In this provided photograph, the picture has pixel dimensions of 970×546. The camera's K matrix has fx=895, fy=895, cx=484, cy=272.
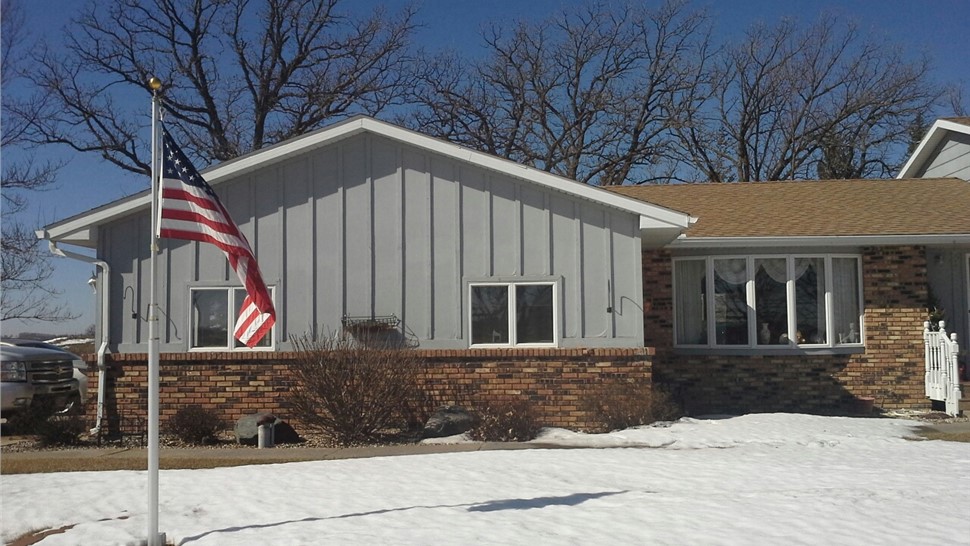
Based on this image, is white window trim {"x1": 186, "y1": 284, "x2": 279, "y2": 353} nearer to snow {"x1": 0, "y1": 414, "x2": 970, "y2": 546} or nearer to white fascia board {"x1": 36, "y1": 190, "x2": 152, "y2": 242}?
white fascia board {"x1": 36, "y1": 190, "x2": 152, "y2": 242}

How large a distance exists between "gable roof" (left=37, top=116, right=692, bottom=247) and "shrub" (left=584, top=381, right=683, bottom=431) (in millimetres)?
2278

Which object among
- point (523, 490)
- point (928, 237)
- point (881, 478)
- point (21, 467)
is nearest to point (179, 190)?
→ point (523, 490)

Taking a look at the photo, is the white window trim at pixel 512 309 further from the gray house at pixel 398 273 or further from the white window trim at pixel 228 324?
the white window trim at pixel 228 324

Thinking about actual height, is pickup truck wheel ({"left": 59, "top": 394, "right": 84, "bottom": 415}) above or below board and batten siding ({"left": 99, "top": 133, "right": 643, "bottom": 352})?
below

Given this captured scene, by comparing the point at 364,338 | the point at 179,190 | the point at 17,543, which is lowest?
the point at 17,543

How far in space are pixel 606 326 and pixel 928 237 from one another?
5635 millimetres

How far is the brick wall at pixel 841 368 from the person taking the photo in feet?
47.2

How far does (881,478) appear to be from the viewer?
29.5ft

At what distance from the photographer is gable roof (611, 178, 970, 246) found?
46.9 ft

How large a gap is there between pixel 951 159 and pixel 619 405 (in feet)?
36.2

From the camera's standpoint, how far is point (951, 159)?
61.5ft

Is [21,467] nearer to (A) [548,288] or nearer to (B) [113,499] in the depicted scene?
(B) [113,499]

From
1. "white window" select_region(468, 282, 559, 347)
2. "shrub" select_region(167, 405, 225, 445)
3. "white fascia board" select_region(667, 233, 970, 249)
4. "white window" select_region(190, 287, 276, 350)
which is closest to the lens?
"shrub" select_region(167, 405, 225, 445)

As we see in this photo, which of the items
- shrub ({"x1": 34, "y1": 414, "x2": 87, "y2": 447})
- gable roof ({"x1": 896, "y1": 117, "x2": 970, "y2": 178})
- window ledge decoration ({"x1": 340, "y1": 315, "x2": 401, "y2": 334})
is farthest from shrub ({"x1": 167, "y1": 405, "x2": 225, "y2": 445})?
gable roof ({"x1": 896, "y1": 117, "x2": 970, "y2": 178})
